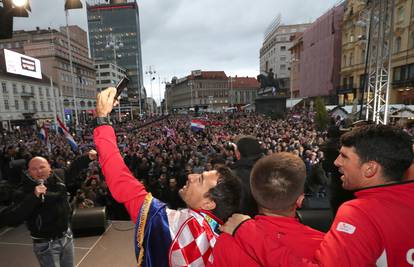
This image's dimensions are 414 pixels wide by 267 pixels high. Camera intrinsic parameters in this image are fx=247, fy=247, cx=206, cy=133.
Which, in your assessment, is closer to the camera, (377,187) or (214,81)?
(377,187)

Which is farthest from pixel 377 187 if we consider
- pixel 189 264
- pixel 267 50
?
pixel 267 50

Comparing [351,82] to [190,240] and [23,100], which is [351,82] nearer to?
[190,240]

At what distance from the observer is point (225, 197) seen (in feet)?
4.98

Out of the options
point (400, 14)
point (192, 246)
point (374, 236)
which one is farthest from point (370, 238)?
point (400, 14)

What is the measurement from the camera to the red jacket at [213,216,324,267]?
4.00 feet

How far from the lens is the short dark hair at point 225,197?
4.95ft

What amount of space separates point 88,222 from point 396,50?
37142mm

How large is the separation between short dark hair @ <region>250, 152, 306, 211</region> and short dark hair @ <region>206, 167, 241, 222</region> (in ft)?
0.58

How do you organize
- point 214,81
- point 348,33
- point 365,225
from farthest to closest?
point 214,81 < point 348,33 < point 365,225

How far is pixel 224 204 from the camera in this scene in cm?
151

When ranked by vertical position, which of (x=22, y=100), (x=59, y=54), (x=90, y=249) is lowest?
(x=90, y=249)

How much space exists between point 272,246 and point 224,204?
0.38m

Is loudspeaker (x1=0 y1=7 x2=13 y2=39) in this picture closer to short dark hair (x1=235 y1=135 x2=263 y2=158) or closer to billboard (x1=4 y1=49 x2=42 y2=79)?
short dark hair (x1=235 y1=135 x2=263 y2=158)

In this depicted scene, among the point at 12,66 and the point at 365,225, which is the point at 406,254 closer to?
the point at 365,225
